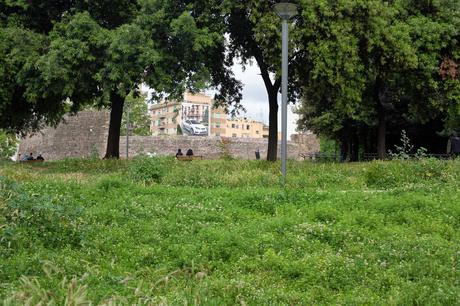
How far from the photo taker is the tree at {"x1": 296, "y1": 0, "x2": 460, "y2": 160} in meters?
17.1

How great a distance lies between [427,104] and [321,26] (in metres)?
7.90

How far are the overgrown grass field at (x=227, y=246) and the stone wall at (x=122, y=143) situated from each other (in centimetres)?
2820

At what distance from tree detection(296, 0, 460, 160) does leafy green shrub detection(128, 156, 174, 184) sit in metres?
6.67

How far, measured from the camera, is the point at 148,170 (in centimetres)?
1235

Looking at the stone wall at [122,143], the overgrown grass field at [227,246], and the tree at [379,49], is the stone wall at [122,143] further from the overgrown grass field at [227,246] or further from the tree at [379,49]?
the overgrown grass field at [227,246]

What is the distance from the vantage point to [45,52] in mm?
18406

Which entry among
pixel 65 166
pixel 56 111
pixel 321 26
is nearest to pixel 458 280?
pixel 321 26

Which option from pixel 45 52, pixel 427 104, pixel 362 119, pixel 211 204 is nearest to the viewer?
pixel 211 204

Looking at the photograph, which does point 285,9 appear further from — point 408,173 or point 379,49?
point 379,49

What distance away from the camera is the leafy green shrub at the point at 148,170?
12.0 m

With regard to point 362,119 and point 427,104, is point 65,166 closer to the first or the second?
point 427,104

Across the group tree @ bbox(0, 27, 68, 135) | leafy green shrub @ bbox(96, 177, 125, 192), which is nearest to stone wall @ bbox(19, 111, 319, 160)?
tree @ bbox(0, 27, 68, 135)

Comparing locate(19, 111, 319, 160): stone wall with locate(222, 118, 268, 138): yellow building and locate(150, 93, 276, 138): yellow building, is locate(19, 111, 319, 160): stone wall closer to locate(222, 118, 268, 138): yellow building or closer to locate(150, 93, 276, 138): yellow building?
locate(150, 93, 276, 138): yellow building

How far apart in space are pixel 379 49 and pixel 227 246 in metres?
14.4
